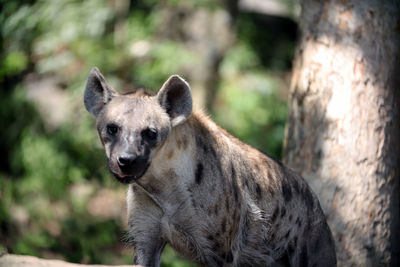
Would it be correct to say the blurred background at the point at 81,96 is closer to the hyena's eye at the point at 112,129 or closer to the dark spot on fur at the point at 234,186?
the dark spot on fur at the point at 234,186

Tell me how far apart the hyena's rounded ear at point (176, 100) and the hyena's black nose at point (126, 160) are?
1.61ft

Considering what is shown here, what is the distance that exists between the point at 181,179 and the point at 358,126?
6.34 ft

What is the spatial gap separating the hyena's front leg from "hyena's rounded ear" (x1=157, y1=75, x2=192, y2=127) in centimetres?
66

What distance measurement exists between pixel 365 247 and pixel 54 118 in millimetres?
5572

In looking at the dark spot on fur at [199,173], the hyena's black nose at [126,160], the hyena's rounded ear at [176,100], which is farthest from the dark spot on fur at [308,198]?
the hyena's black nose at [126,160]

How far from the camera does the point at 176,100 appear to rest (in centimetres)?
391

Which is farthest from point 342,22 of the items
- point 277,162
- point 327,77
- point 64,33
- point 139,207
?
point 64,33

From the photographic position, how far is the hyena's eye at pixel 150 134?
11.9ft

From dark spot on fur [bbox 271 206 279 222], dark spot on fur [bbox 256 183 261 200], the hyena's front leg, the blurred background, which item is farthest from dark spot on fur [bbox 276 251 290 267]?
the blurred background

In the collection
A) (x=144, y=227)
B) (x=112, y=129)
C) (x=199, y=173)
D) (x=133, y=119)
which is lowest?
(x=144, y=227)

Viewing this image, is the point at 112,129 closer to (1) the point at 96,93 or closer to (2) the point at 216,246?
(1) the point at 96,93

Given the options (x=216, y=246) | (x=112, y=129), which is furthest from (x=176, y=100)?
(x=216, y=246)

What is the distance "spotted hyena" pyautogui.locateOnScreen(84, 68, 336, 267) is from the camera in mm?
3658

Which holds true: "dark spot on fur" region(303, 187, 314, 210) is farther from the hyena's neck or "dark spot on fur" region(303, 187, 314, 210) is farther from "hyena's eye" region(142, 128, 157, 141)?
"hyena's eye" region(142, 128, 157, 141)
